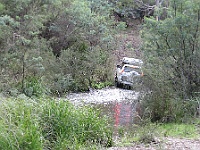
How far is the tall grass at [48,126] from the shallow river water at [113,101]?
578 cm

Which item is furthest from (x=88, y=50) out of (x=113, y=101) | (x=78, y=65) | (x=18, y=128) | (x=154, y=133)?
(x=18, y=128)

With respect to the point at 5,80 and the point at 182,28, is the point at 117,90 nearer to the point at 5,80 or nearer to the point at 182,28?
the point at 5,80

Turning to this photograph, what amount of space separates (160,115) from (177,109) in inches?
21.5

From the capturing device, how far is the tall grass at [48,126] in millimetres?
6465

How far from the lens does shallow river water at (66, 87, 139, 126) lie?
50.0 ft

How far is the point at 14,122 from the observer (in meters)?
6.86

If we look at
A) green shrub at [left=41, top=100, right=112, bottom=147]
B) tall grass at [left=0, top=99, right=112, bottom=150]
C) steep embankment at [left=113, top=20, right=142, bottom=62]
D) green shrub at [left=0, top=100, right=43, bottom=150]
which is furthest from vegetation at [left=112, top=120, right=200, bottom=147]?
steep embankment at [left=113, top=20, right=142, bottom=62]

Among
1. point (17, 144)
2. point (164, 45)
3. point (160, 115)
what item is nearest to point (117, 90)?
point (164, 45)

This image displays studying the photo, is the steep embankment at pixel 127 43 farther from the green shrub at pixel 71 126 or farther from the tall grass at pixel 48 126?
the tall grass at pixel 48 126

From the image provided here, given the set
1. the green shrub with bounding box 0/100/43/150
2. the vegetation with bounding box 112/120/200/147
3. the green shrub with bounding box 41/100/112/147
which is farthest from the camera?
the vegetation with bounding box 112/120/200/147

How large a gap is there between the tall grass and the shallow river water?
19.0 ft

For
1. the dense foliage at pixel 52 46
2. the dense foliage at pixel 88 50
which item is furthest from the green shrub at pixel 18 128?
the dense foliage at pixel 52 46

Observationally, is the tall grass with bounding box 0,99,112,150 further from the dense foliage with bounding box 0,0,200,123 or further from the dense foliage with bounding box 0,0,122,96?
the dense foliage with bounding box 0,0,122,96

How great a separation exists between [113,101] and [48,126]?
1338cm
